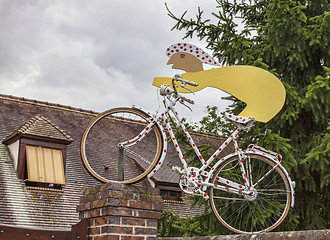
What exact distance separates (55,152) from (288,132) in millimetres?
6273

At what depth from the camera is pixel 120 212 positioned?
441 centimetres

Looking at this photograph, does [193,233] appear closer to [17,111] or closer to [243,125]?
[243,125]

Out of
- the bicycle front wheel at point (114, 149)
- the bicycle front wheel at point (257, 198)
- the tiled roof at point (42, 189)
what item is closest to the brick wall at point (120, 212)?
the bicycle front wheel at point (257, 198)

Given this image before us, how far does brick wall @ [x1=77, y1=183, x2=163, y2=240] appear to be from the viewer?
14.4ft

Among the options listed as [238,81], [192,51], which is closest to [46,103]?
[192,51]

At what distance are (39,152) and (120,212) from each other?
7745 millimetres

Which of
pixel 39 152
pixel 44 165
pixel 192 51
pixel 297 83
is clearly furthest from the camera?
pixel 39 152

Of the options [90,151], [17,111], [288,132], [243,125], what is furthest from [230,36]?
[17,111]

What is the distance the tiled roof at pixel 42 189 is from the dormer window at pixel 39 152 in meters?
0.04

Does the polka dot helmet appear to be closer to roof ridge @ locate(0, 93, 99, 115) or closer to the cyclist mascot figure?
the cyclist mascot figure

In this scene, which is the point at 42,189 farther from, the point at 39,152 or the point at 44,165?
the point at 39,152

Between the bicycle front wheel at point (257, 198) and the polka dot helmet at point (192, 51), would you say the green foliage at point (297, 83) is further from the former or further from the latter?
the polka dot helmet at point (192, 51)

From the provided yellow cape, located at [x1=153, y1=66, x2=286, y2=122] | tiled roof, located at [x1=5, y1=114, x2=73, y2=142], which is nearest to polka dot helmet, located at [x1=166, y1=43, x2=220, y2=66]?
yellow cape, located at [x1=153, y1=66, x2=286, y2=122]

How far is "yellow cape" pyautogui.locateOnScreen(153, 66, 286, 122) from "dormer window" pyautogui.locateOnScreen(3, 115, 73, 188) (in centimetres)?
686
